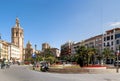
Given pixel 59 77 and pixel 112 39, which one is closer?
pixel 59 77

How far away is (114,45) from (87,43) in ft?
129

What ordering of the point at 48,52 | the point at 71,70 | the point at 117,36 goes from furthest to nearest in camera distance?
the point at 48,52 → the point at 117,36 → the point at 71,70

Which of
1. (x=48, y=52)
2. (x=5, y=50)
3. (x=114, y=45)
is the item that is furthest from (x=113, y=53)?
(x=5, y=50)

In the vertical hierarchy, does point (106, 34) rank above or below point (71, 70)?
above

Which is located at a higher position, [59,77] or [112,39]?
[112,39]

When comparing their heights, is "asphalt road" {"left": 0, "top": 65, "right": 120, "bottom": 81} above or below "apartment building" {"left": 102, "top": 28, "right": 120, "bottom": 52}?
below

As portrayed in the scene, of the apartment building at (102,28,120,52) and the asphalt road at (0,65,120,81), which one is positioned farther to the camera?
the apartment building at (102,28,120,52)

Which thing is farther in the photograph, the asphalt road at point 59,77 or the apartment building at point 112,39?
the apartment building at point 112,39

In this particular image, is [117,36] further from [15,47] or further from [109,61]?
[15,47]

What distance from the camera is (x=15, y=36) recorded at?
19988 cm

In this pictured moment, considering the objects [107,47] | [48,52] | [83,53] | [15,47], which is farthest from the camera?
[15,47]

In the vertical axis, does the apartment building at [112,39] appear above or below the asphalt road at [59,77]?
above

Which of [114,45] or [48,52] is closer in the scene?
[114,45]

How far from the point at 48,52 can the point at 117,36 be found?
43.2 meters
